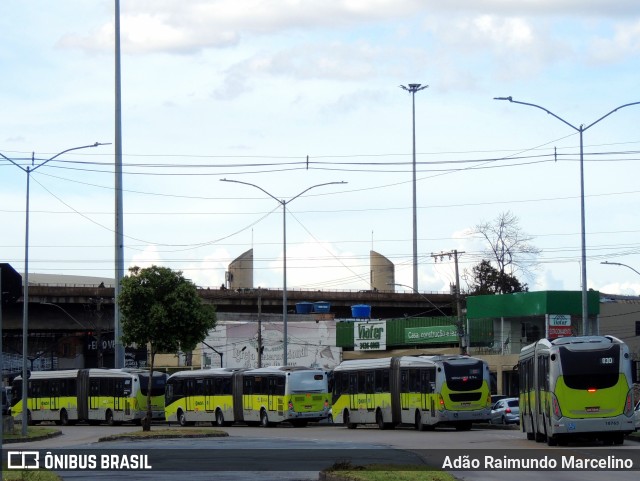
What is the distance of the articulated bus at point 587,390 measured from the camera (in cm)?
2855

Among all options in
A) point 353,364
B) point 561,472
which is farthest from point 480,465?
point 353,364

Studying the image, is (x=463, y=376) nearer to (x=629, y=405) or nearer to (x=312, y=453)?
(x=629, y=405)

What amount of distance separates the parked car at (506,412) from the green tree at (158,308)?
14.9 metres

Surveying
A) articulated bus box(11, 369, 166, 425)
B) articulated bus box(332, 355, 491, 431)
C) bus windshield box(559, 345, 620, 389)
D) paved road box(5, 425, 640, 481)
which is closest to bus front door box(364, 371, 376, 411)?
articulated bus box(332, 355, 491, 431)

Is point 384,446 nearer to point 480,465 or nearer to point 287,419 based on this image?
point 480,465

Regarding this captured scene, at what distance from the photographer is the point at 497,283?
327ft

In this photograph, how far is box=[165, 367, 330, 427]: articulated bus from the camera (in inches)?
2041

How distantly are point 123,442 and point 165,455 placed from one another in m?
7.64

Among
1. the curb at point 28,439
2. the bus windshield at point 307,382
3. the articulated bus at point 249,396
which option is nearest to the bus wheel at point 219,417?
the articulated bus at point 249,396

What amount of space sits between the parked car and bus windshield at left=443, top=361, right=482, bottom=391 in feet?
Result: 24.6

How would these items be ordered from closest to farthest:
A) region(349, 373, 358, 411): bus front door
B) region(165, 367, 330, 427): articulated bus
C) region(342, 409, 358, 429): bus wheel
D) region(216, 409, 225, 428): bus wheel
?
region(349, 373, 358, 411): bus front door, region(342, 409, 358, 429): bus wheel, region(165, 367, 330, 427): articulated bus, region(216, 409, 225, 428): bus wheel

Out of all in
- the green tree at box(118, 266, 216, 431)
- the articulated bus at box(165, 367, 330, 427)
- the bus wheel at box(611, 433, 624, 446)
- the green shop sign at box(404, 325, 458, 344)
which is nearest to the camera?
the bus wheel at box(611, 433, 624, 446)

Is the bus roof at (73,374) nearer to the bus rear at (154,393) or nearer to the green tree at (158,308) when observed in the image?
the bus rear at (154,393)

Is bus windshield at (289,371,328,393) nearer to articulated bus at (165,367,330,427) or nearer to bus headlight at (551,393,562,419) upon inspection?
articulated bus at (165,367,330,427)
